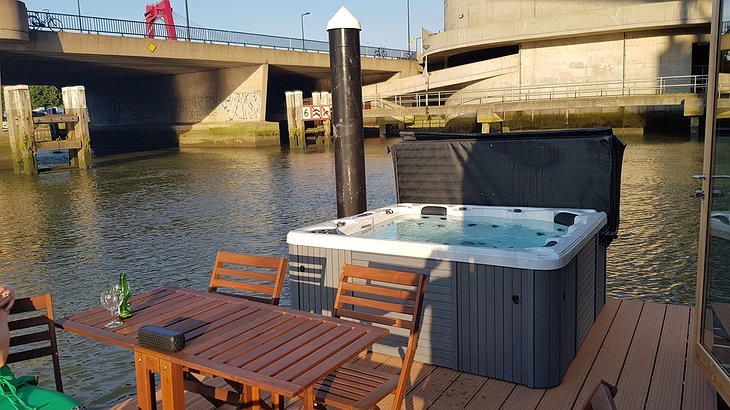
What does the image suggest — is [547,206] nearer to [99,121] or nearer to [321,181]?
[321,181]

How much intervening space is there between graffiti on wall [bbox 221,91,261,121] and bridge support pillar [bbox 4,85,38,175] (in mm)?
14159

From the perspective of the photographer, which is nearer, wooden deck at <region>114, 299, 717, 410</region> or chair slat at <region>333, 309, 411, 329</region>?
chair slat at <region>333, 309, 411, 329</region>

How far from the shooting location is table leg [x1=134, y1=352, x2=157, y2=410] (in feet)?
9.80

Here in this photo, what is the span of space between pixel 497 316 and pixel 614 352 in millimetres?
1127

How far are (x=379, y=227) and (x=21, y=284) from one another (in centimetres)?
597

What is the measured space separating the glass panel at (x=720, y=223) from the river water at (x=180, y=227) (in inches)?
167

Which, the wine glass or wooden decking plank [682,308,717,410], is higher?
the wine glass

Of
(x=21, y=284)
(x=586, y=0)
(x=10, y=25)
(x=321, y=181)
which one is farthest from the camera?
(x=586, y=0)

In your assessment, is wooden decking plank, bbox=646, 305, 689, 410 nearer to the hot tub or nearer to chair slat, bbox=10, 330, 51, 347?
the hot tub

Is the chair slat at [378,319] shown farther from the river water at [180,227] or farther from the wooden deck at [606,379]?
the river water at [180,227]

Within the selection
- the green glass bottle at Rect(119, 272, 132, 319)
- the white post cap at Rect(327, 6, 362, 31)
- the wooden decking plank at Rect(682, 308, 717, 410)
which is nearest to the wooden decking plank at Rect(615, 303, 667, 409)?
the wooden decking plank at Rect(682, 308, 717, 410)

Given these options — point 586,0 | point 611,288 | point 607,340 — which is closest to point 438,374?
point 607,340

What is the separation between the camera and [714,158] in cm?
376

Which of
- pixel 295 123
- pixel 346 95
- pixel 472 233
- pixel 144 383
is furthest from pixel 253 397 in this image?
pixel 295 123
